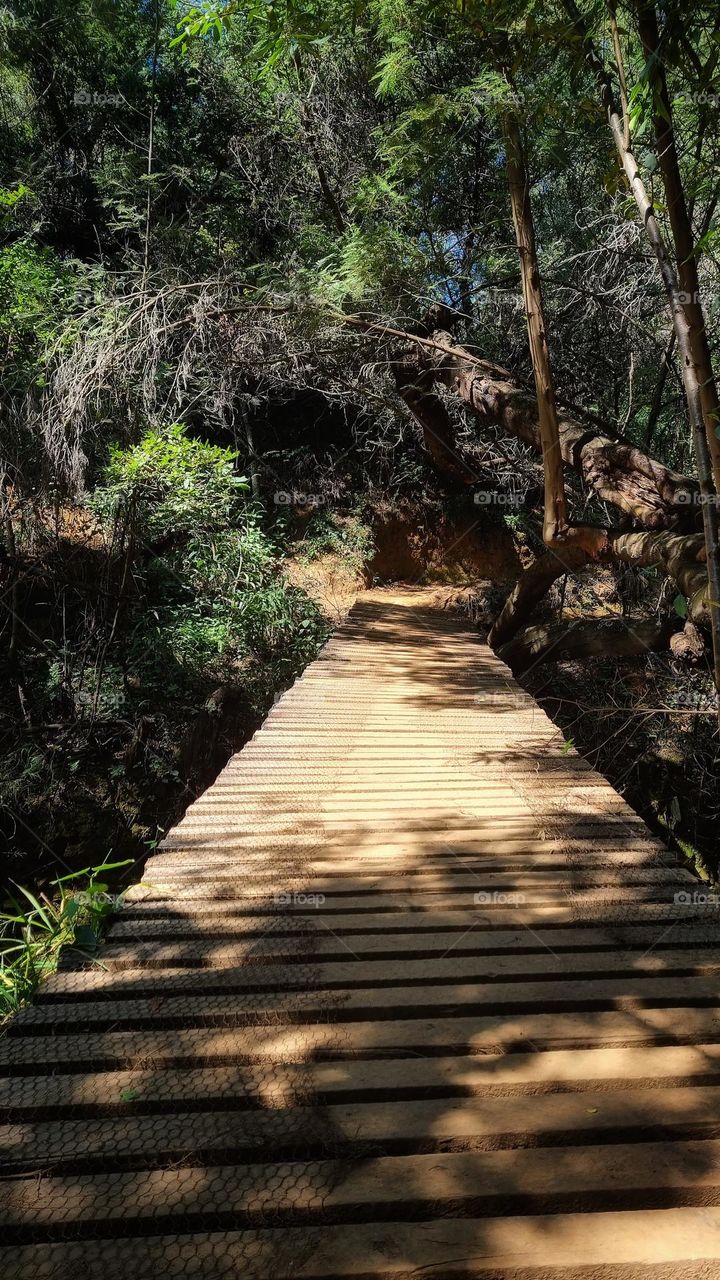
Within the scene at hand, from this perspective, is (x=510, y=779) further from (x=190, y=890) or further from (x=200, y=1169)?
(x=200, y=1169)

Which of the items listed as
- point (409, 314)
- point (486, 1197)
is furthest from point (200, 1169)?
point (409, 314)

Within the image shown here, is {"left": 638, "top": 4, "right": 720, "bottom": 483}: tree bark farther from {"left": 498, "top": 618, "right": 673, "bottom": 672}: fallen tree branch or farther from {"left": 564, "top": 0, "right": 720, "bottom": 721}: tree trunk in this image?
{"left": 498, "top": 618, "right": 673, "bottom": 672}: fallen tree branch

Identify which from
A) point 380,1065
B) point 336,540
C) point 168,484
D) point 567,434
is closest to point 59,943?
point 380,1065

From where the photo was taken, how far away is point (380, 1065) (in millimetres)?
1564

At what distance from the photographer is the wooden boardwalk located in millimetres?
1172

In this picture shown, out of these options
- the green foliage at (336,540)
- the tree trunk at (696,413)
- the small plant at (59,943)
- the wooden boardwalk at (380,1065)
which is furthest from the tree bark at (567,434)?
the small plant at (59,943)

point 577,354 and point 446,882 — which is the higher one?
point 577,354

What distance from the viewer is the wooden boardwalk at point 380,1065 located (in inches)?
46.1

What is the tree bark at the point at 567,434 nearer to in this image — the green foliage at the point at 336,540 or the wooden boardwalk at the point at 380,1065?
the wooden boardwalk at the point at 380,1065

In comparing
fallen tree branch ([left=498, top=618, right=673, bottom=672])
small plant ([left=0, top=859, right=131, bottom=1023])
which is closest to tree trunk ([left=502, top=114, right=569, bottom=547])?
fallen tree branch ([left=498, top=618, right=673, bottom=672])

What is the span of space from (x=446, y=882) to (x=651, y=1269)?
4.34ft

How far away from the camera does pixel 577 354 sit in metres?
7.96

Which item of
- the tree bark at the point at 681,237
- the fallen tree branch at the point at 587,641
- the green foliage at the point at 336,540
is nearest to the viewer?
the tree bark at the point at 681,237

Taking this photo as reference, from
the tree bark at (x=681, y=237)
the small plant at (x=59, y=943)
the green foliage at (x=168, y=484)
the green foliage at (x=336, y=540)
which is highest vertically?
the tree bark at (x=681, y=237)
